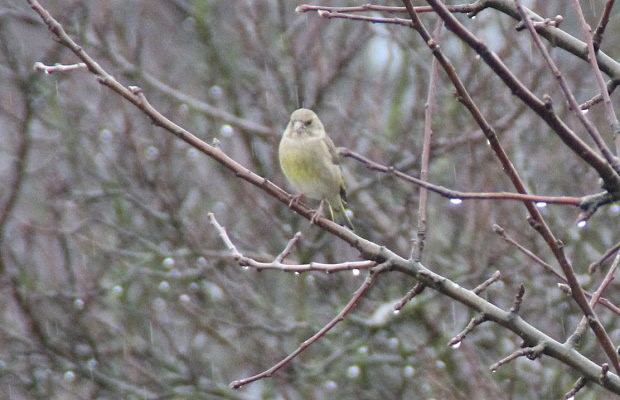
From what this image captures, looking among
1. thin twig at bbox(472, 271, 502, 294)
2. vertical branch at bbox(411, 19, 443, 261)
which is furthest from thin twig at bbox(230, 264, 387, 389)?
thin twig at bbox(472, 271, 502, 294)

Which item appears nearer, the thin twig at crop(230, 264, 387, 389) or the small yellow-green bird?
the thin twig at crop(230, 264, 387, 389)

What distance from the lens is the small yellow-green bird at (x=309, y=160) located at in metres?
5.71

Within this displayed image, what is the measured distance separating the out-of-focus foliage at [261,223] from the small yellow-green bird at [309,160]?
129 centimetres

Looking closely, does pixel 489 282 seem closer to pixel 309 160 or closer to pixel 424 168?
pixel 424 168

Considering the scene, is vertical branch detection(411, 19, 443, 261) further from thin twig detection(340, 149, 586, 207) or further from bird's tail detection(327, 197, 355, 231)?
bird's tail detection(327, 197, 355, 231)

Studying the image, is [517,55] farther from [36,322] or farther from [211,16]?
[36,322]

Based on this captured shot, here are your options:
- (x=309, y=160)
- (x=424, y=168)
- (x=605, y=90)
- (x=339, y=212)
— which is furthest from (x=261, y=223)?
(x=605, y=90)

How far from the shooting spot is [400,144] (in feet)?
25.4

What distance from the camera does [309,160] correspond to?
575 cm

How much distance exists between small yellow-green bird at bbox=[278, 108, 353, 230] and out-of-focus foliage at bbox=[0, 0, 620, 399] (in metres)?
1.29

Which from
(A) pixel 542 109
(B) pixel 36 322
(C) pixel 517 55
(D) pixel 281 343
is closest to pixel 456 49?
(C) pixel 517 55

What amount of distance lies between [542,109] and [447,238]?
19.9 ft

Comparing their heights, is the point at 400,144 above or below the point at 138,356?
above

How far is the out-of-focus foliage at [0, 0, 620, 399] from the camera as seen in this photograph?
6.94m
